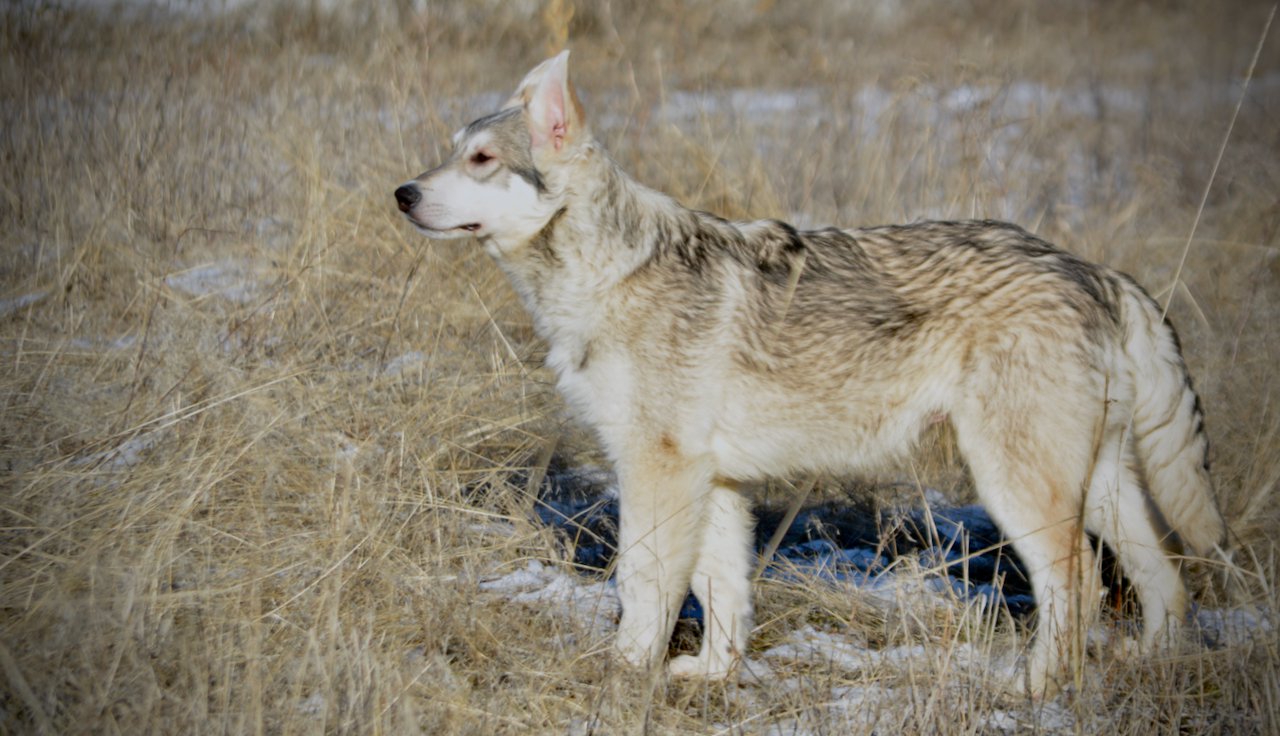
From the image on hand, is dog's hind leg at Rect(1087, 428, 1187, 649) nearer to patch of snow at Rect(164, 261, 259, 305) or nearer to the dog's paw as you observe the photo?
the dog's paw

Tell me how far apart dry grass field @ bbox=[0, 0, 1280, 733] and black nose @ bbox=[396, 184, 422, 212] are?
38.5 inches

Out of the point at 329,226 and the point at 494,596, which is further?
the point at 329,226

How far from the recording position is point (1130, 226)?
7113 mm

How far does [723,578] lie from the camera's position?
372 cm

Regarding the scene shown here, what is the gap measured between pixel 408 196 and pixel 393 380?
1.58 metres

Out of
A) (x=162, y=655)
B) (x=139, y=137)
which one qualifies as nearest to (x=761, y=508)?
(x=162, y=655)

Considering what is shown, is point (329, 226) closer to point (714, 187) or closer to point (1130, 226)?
point (714, 187)

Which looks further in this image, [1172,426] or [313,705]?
[1172,426]

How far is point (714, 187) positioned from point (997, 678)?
3711 millimetres

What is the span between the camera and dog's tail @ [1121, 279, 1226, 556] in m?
3.41

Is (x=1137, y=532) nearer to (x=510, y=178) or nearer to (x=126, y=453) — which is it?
(x=510, y=178)

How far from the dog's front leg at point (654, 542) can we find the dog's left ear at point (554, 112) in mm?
1045

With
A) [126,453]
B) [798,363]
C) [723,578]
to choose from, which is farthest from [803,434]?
[126,453]

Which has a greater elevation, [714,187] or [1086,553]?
[714,187]
